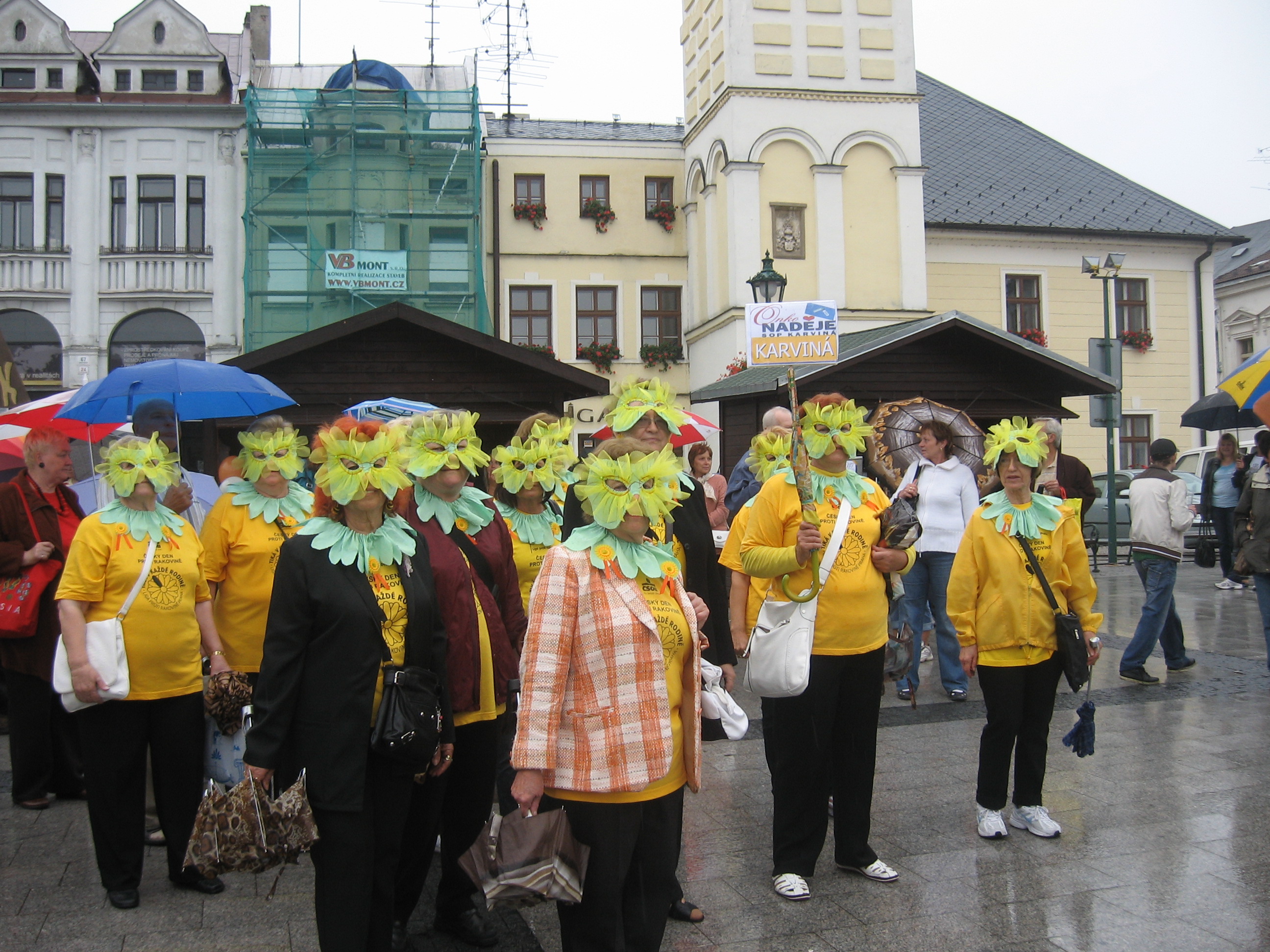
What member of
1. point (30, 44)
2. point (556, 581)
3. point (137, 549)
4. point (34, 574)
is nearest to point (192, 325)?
point (30, 44)

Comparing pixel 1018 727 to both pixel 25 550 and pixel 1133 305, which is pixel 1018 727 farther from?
pixel 1133 305

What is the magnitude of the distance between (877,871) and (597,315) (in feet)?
80.3

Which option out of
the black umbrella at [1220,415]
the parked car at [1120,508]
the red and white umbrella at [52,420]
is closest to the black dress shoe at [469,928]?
the red and white umbrella at [52,420]

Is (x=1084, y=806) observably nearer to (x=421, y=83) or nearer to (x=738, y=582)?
(x=738, y=582)

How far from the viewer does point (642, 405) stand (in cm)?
450

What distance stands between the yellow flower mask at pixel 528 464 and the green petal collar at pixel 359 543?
1.63 m

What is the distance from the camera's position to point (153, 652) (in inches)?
171

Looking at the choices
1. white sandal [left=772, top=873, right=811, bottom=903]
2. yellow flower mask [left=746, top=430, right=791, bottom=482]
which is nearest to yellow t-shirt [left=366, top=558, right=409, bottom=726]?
white sandal [left=772, top=873, right=811, bottom=903]

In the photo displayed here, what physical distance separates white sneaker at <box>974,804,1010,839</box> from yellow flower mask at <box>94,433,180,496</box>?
4034 millimetres

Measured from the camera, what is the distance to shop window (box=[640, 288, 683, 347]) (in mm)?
28469

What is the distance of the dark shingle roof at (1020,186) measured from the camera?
28.1 m

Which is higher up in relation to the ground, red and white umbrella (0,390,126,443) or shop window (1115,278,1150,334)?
shop window (1115,278,1150,334)

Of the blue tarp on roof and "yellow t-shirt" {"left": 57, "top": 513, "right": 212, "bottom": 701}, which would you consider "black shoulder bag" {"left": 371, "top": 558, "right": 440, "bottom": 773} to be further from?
the blue tarp on roof

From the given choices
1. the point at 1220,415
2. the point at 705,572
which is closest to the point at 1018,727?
the point at 705,572
